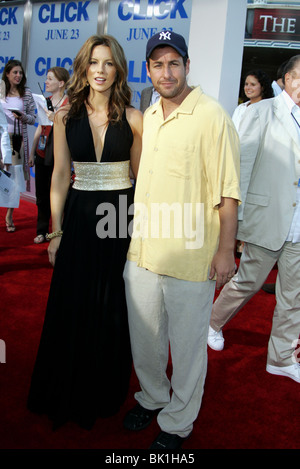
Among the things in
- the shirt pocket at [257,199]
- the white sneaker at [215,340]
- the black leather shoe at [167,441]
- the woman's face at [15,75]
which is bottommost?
the black leather shoe at [167,441]

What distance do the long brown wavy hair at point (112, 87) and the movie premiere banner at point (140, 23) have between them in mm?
3718

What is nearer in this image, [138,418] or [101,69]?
[101,69]

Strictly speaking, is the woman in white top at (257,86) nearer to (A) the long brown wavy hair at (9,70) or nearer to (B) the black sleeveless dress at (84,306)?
(A) the long brown wavy hair at (9,70)

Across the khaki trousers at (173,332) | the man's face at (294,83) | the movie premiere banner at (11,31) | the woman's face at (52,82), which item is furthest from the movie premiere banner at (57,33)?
the khaki trousers at (173,332)

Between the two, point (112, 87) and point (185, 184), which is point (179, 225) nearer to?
point (185, 184)

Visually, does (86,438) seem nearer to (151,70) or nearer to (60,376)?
(60,376)

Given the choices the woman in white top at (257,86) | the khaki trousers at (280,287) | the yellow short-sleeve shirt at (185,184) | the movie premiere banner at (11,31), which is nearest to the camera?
the yellow short-sleeve shirt at (185,184)

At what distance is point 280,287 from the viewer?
8.89 feet

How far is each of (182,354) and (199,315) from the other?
0.20m

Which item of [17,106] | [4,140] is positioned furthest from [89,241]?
[17,106]

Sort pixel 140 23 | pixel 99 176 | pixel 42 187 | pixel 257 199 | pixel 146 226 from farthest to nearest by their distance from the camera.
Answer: pixel 140 23
pixel 42 187
pixel 257 199
pixel 99 176
pixel 146 226

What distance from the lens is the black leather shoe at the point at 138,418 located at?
7.09 ft

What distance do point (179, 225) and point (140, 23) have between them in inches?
189
